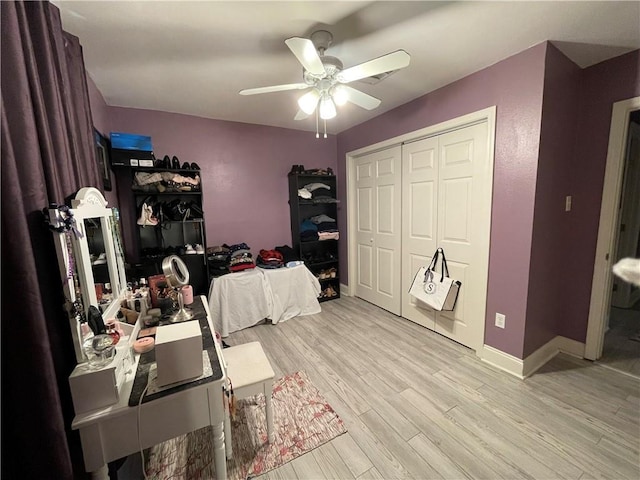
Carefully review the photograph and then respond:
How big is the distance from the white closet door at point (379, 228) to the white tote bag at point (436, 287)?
1.23ft

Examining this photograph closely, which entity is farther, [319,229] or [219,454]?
[319,229]

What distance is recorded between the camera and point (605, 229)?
193 cm

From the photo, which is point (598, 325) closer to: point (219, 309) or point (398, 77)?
point (398, 77)

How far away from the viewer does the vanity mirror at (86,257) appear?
0.91 meters

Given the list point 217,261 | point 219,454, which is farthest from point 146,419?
point 217,261

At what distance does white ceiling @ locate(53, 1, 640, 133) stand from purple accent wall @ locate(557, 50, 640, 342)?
126mm

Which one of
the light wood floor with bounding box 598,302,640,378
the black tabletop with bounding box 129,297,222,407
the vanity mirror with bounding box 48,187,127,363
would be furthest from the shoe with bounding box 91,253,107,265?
the light wood floor with bounding box 598,302,640,378

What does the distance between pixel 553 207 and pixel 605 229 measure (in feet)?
1.24

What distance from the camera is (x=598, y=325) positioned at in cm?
203

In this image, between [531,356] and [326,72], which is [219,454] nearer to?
[326,72]

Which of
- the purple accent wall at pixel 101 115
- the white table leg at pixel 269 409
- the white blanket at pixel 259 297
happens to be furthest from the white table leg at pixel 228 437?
→ the purple accent wall at pixel 101 115

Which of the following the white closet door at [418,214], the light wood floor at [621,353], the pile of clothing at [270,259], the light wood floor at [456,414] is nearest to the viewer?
the light wood floor at [456,414]

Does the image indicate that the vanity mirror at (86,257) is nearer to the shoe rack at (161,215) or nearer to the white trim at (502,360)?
the shoe rack at (161,215)

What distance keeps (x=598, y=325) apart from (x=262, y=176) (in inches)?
139
